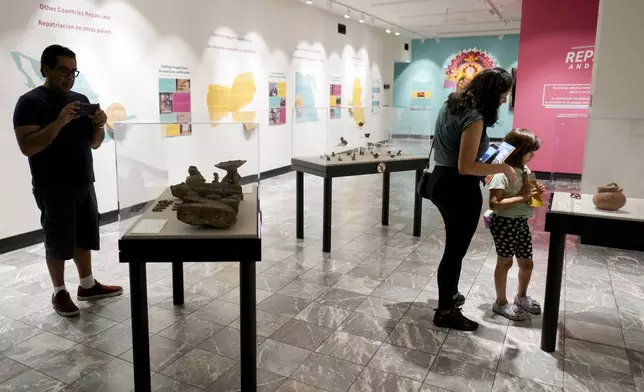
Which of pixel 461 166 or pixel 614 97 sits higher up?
pixel 614 97

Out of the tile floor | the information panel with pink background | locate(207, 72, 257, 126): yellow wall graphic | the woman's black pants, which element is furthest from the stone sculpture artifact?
the information panel with pink background

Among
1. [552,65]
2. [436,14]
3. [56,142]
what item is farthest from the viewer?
[436,14]

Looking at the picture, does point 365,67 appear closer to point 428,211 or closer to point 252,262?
point 428,211

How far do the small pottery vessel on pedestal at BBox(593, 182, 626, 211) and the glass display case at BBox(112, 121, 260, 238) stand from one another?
72.1 inches

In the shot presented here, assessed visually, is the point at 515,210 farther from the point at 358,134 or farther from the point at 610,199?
the point at 358,134

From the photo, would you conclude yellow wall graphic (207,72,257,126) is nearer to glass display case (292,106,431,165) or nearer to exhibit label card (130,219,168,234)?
glass display case (292,106,431,165)

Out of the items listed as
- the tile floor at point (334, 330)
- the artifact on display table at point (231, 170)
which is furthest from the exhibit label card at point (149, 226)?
the tile floor at point (334, 330)

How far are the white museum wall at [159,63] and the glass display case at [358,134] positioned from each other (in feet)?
0.41

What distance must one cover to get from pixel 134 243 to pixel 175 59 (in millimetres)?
4784

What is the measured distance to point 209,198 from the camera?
7.64 feet

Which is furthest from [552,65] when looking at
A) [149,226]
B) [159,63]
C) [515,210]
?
[149,226]

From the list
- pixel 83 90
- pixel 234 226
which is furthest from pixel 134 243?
pixel 83 90

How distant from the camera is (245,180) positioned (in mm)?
2697

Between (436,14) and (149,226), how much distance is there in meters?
10.2
